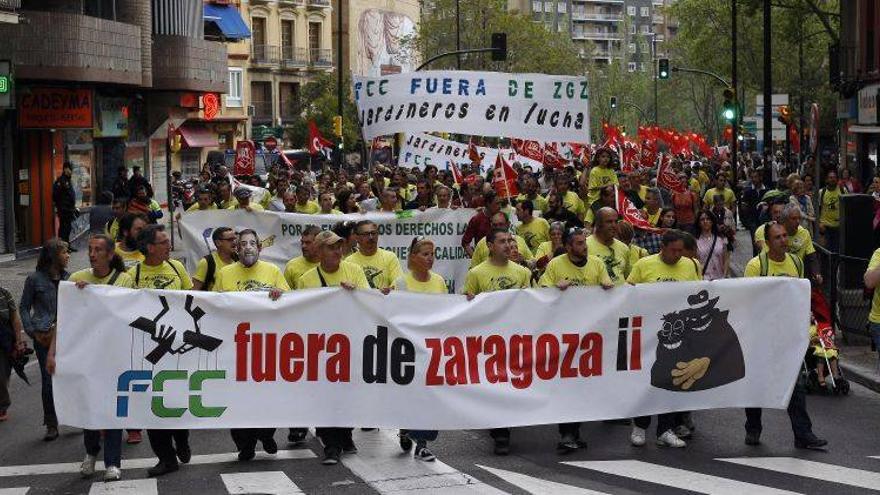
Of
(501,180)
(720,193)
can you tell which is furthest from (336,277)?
(720,193)

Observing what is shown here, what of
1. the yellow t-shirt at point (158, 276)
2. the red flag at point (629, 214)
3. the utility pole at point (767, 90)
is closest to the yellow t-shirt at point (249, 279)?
the yellow t-shirt at point (158, 276)

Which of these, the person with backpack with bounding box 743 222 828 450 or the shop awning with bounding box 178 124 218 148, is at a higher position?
the shop awning with bounding box 178 124 218 148

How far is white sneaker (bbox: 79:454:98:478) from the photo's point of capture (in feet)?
35.1

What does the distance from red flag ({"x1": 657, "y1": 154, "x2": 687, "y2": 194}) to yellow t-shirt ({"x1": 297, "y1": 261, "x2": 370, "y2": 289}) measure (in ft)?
34.6

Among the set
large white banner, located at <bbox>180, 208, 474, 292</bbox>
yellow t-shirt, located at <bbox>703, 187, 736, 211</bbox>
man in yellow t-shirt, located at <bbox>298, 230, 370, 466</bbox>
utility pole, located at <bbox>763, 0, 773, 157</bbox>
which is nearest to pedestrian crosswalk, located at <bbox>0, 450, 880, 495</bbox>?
man in yellow t-shirt, located at <bbox>298, 230, 370, 466</bbox>

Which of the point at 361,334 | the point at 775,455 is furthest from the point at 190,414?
the point at 775,455

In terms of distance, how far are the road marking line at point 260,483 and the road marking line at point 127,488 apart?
47cm

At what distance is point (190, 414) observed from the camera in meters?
10.6

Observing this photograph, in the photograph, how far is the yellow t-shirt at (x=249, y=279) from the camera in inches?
437

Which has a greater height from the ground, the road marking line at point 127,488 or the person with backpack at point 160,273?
the person with backpack at point 160,273

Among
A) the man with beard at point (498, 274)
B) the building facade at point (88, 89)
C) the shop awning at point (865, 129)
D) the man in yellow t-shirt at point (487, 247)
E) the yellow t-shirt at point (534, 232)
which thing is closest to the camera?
the man with beard at point (498, 274)

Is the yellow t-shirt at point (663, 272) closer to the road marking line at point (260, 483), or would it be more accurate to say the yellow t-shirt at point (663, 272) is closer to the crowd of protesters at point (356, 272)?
the crowd of protesters at point (356, 272)

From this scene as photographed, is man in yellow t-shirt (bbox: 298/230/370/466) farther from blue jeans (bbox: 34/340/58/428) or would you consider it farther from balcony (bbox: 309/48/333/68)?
balcony (bbox: 309/48/333/68)

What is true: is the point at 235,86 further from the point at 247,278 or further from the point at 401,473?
the point at 401,473
